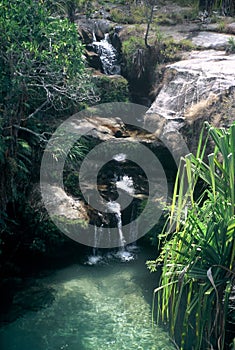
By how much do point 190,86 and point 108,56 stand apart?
4.87 m

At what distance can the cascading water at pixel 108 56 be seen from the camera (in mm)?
13727

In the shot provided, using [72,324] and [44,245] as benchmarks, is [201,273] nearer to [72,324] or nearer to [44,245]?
[72,324]

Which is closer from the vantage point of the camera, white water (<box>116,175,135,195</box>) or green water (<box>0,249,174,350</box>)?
green water (<box>0,249,174,350</box>)

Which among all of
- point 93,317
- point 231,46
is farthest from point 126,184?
point 231,46

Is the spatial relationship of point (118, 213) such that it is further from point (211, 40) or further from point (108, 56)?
point (211, 40)

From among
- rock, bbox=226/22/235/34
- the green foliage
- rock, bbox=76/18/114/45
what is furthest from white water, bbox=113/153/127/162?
rock, bbox=226/22/235/34

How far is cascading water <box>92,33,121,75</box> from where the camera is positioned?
13727 mm

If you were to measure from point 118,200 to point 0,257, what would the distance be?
3.06 meters

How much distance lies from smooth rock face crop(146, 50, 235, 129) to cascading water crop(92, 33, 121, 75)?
284 cm

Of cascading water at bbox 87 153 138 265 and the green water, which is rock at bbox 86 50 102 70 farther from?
the green water

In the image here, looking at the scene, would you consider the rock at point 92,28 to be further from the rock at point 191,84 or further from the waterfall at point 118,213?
the waterfall at point 118,213

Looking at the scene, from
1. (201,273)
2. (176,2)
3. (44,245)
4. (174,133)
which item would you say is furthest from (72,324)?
(176,2)

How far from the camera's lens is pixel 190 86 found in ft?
33.3

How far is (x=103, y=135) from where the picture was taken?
34.1 ft
